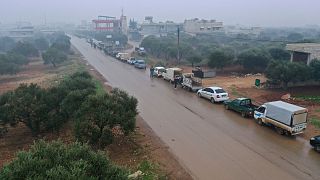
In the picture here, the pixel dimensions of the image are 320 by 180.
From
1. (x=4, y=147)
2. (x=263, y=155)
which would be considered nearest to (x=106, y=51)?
(x=4, y=147)

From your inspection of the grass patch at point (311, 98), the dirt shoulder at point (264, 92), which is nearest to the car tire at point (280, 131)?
the dirt shoulder at point (264, 92)

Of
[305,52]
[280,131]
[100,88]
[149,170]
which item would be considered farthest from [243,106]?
[100,88]

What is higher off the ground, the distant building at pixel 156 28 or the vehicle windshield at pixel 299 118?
the distant building at pixel 156 28

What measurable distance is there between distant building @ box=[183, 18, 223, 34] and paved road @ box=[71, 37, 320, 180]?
132 m

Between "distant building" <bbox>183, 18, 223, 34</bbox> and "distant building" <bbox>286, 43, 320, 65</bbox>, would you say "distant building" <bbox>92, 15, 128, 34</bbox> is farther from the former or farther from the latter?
"distant building" <bbox>286, 43, 320, 65</bbox>

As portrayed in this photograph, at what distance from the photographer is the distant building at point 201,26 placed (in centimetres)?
16088

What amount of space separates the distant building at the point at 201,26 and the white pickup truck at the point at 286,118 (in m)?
138

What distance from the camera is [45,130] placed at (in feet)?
81.2

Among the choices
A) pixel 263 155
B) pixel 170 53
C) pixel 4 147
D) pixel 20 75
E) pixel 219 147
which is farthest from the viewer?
pixel 170 53

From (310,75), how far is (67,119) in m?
25.4

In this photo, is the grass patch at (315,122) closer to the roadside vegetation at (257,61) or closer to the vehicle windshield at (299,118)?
the vehicle windshield at (299,118)

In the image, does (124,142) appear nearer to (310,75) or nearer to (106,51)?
(310,75)

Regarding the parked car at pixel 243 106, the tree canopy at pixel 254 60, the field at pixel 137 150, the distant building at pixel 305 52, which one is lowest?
the field at pixel 137 150

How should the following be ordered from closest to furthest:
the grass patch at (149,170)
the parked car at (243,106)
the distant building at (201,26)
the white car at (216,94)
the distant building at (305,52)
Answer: the grass patch at (149,170) < the parked car at (243,106) < the white car at (216,94) < the distant building at (305,52) < the distant building at (201,26)
